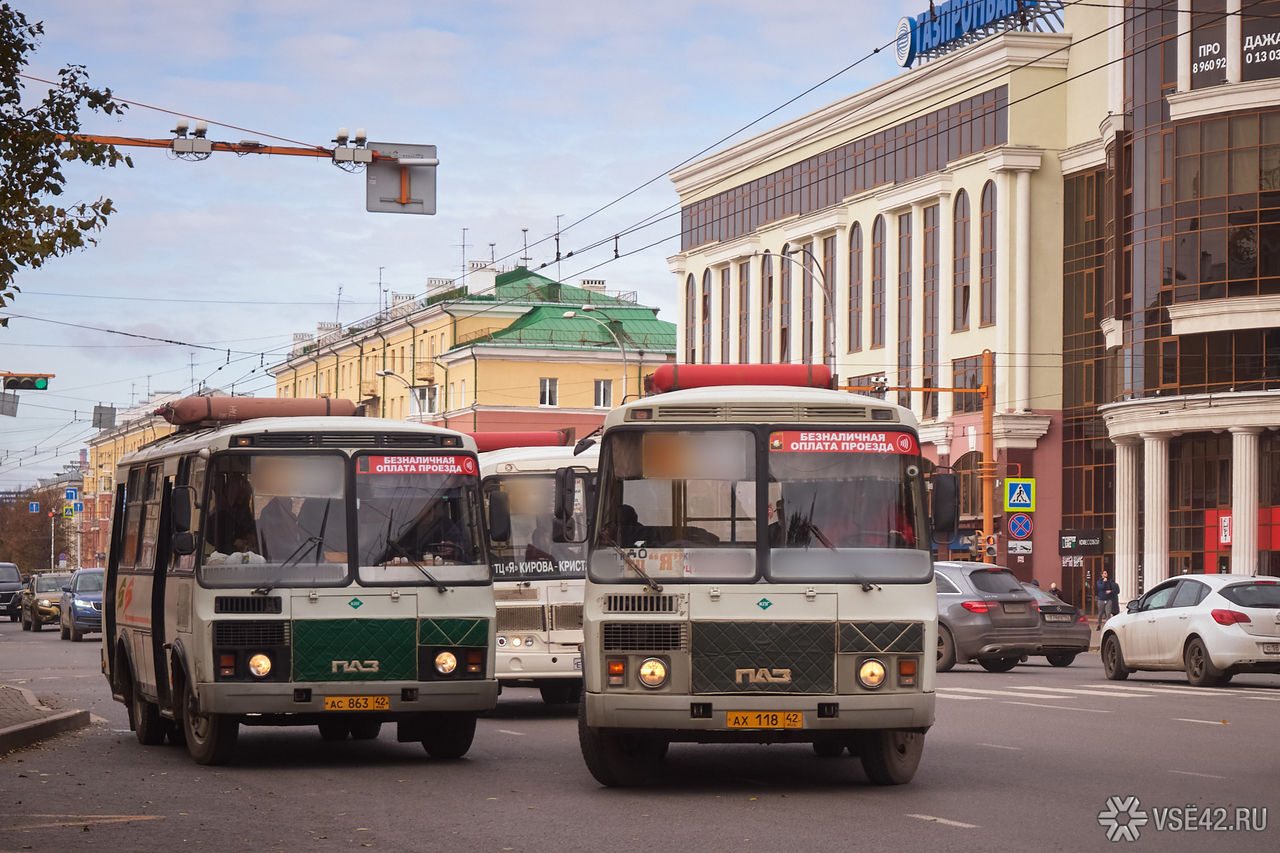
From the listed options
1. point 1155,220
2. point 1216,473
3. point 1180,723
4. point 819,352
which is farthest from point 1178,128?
point 1180,723

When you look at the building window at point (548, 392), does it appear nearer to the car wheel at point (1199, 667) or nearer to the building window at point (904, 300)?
the building window at point (904, 300)

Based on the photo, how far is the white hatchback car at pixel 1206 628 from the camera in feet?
81.7

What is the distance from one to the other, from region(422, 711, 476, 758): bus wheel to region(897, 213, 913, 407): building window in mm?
56641

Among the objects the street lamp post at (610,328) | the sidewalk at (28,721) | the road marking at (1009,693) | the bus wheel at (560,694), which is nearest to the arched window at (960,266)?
the street lamp post at (610,328)

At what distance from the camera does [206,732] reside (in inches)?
585

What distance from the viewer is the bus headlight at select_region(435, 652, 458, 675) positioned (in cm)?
1473

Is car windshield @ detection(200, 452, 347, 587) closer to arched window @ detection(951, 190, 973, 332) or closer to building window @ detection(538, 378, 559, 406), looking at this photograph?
arched window @ detection(951, 190, 973, 332)

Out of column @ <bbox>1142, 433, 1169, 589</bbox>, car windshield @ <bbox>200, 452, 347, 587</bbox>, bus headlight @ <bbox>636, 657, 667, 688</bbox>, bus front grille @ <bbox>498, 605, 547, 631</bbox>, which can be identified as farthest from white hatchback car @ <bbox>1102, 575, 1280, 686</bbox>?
column @ <bbox>1142, 433, 1169, 589</bbox>

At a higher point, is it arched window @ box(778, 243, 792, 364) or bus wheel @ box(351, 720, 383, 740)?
arched window @ box(778, 243, 792, 364)

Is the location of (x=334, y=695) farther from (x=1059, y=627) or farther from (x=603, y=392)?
(x=603, y=392)

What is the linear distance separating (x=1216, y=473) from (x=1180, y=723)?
38036 millimetres

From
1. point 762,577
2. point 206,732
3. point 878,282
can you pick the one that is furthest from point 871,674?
point 878,282

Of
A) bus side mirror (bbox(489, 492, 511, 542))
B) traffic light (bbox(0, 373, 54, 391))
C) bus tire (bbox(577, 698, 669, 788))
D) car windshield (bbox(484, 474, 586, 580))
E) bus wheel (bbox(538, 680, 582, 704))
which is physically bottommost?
bus wheel (bbox(538, 680, 582, 704))

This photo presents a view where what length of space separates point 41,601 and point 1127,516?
101ft
